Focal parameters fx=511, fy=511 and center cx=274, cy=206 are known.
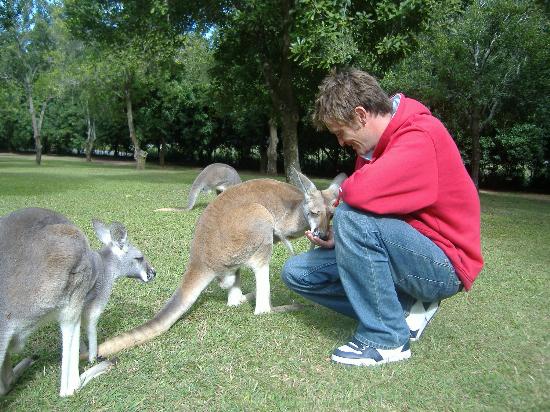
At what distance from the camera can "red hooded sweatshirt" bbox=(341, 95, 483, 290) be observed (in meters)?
2.10

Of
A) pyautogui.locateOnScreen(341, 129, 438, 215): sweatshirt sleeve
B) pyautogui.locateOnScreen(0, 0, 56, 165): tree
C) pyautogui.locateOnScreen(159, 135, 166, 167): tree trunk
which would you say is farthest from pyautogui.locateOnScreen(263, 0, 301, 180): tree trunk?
pyautogui.locateOnScreen(159, 135, 166, 167): tree trunk

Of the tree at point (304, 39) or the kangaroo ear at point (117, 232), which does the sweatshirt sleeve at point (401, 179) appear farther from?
the tree at point (304, 39)

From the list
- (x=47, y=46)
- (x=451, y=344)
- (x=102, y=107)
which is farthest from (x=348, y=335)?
(x=47, y=46)

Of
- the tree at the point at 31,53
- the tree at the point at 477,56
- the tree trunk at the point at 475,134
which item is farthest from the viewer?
the tree at the point at 31,53

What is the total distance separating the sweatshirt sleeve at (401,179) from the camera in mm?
2082

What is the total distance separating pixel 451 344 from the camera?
2555mm

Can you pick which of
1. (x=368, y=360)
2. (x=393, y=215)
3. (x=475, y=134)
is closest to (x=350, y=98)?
(x=393, y=215)

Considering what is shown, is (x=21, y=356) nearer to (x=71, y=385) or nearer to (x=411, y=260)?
(x=71, y=385)

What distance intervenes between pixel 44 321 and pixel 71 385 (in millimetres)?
290

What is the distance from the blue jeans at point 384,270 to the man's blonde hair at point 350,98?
16.4 inches

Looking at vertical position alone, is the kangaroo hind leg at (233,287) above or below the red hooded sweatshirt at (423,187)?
below

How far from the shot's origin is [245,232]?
115 inches

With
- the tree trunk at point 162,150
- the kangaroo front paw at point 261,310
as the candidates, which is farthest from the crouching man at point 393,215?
the tree trunk at point 162,150

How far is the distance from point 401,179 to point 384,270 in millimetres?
423
